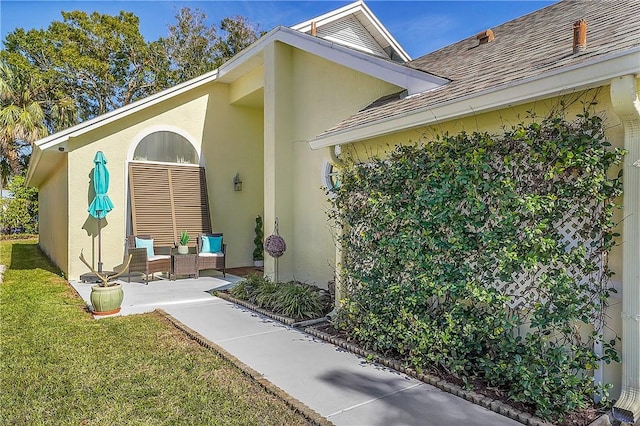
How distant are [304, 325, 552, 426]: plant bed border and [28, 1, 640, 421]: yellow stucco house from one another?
3.00 ft

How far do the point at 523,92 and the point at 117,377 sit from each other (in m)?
5.59

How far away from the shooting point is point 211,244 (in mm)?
11562

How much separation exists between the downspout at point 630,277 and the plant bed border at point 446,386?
2.66ft

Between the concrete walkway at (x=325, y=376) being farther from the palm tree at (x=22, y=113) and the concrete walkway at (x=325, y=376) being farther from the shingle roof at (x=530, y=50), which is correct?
the palm tree at (x=22, y=113)

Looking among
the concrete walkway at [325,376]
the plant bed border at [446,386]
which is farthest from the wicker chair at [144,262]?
the plant bed border at [446,386]

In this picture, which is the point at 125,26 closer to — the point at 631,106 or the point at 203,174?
the point at 203,174

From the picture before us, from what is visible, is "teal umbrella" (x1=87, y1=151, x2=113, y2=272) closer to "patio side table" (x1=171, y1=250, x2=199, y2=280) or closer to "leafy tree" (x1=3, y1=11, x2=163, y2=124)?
"patio side table" (x1=171, y1=250, x2=199, y2=280)

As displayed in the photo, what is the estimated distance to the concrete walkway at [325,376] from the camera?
3.83m

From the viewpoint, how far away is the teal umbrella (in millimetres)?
10344

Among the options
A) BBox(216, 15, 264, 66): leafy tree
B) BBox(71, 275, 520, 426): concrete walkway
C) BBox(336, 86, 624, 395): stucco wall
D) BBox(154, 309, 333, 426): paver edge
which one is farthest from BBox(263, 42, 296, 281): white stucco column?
BBox(216, 15, 264, 66): leafy tree

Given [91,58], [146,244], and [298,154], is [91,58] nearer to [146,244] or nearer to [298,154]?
[146,244]

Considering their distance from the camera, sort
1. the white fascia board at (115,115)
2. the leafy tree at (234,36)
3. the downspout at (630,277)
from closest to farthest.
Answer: the downspout at (630,277), the white fascia board at (115,115), the leafy tree at (234,36)

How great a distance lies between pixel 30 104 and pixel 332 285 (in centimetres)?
2200

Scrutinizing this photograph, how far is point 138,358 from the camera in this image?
17.0ft
